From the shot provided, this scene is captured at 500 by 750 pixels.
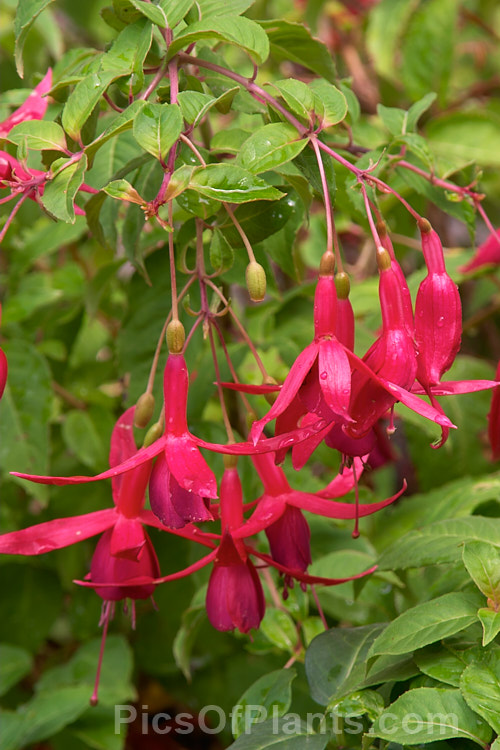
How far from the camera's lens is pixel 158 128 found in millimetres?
509

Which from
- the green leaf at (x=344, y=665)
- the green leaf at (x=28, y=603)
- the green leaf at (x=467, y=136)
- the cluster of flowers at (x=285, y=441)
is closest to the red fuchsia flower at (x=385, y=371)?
the cluster of flowers at (x=285, y=441)

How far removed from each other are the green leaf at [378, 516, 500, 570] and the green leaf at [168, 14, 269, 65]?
0.40m

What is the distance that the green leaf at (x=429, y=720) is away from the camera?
509 millimetres

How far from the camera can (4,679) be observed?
995 mm

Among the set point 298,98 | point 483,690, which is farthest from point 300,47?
point 483,690

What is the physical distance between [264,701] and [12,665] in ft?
1.55

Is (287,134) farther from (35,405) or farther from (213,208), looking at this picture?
(35,405)

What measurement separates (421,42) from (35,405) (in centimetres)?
100

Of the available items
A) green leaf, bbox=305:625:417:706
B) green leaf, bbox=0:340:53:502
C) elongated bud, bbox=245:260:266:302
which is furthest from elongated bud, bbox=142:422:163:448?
green leaf, bbox=0:340:53:502

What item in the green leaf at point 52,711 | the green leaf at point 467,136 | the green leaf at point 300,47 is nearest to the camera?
the green leaf at point 300,47

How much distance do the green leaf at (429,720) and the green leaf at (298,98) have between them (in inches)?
15.5

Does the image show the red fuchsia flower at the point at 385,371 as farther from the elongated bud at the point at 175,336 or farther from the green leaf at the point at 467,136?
the green leaf at the point at 467,136

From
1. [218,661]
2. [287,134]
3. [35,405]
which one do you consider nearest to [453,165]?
[287,134]

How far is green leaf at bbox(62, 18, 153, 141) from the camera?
0.56m
